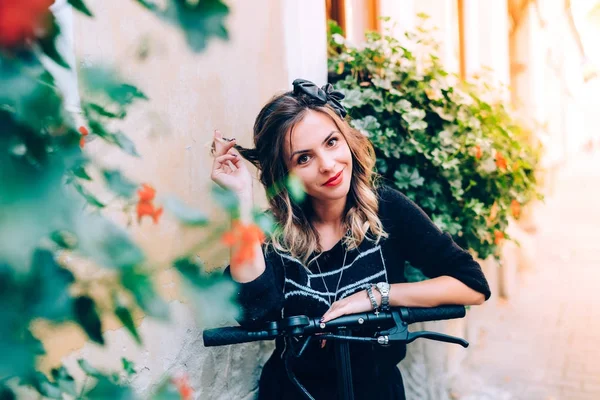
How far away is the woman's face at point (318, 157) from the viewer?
6.40ft

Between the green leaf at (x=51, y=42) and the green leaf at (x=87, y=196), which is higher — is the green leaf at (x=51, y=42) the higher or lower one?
the higher one

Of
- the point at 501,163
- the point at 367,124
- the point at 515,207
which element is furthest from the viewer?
the point at 515,207

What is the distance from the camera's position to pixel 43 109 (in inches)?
20.2

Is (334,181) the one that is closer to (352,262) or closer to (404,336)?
(352,262)

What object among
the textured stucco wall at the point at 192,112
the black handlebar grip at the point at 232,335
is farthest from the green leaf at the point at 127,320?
the black handlebar grip at the point at 232,335

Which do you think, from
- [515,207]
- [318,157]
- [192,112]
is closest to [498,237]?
[515,207]

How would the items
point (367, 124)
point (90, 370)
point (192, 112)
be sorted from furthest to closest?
1. point (367, 124)
2. point (192, 112)
3. point (90, 370)

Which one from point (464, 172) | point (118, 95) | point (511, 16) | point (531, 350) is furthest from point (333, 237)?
point (511, 16)

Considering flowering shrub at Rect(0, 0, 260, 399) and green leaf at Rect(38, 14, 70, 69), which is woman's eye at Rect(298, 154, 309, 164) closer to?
flowering shrub at Rect(0, 0, 260, 399)

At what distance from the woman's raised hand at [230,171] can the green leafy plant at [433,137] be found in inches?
42.4

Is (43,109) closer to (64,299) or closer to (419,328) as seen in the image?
(64,299)

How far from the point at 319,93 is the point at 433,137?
1.15 meters

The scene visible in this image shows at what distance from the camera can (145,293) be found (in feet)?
1.84

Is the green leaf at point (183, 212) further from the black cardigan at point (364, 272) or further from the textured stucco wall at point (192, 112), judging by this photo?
the black cardigan at point (364, 272)
